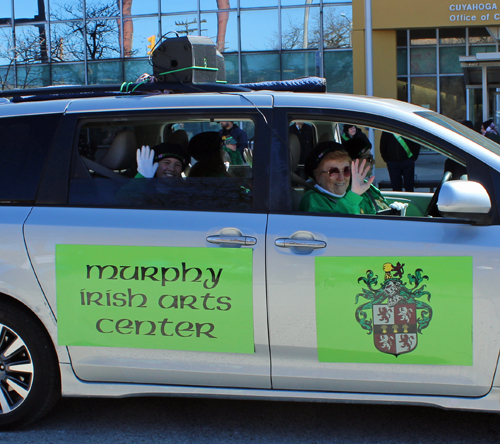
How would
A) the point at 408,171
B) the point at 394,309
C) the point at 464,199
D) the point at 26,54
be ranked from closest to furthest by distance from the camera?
the point at 464,199 → the point at 394,309 → the point at 408,171 → the point at 26,54

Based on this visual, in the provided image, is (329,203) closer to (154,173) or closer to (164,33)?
(154,173)

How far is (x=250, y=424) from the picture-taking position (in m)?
3.43

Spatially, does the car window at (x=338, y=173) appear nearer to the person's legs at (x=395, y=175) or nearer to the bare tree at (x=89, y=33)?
the person's legs at (x=395, y=175)

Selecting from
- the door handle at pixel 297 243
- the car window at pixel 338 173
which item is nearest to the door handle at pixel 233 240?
the door handle at pixel 297 243

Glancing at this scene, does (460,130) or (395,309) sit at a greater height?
(460,130)

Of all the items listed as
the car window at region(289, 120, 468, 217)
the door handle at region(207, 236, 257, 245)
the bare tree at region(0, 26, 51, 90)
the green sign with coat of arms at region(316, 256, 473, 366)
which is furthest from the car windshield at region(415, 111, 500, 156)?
the bare tree at region(0, 26, 51, 90)

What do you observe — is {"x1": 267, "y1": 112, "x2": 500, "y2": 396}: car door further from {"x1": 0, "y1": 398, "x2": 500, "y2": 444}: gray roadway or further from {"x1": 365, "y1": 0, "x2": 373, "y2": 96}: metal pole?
{"x1": 365, "y1": 0, "x2": 373, "y2": 96}: metal pole

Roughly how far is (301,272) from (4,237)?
1.50 m

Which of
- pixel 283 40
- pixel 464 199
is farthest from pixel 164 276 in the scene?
pixel 283 40

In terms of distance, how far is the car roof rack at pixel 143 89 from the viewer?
352 centimetres

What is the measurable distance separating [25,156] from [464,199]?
217cm

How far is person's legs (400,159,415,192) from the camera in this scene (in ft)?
34.6

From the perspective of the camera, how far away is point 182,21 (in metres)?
21.1

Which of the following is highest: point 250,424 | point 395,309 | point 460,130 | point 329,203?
point 460,130
